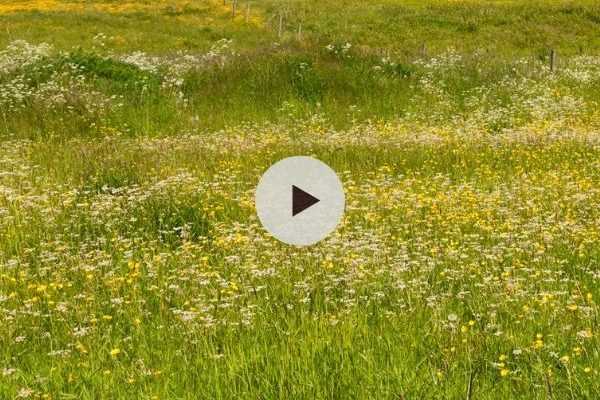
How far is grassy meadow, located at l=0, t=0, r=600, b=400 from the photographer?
11.8 ft

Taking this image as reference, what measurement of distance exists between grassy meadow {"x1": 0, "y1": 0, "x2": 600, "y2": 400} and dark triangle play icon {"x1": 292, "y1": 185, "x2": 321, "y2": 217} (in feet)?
1.35

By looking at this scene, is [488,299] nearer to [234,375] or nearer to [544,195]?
[234,375]

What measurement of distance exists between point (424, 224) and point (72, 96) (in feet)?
30.9

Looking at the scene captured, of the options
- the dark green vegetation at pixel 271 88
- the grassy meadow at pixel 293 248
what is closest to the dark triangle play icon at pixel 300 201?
the grassy meadow at pixel 293 248

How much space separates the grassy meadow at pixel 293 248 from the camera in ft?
11.8

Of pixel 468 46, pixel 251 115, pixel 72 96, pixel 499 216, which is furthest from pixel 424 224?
pixel 468 46
